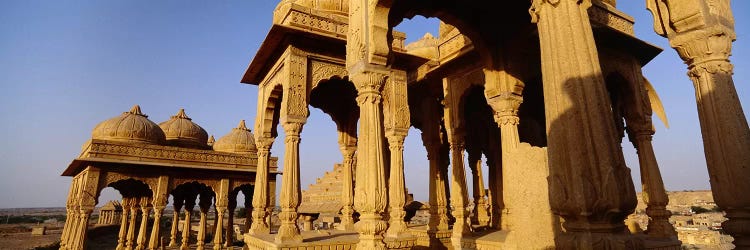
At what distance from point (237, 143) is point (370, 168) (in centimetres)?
1571

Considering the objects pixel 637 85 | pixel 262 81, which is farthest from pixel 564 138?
pixel 262 81

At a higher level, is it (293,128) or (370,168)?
(293,128)

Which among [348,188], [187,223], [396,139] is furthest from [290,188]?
[187,223]

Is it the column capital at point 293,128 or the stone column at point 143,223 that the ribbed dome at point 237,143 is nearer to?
the stone column at point 143,223

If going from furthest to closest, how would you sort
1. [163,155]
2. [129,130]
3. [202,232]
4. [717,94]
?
[202,232] → [129,130] → [163,155] → [717,94]

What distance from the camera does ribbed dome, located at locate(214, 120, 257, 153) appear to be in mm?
19594

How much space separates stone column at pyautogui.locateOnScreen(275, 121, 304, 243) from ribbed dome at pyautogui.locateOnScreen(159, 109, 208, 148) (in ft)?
41.7

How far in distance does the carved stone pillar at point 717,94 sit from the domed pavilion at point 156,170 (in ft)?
29.9

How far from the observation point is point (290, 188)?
8.35m

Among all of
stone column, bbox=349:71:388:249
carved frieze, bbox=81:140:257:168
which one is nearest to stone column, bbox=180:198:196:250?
carved frieze, bbox=81:140:257:168

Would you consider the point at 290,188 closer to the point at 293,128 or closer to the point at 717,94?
the point at 293,128

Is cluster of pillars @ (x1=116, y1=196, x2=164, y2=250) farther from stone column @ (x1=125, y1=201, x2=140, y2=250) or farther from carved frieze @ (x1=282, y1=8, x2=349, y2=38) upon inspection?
carved frieze @ (x1=282, y1=8, x2=349, y2=38)

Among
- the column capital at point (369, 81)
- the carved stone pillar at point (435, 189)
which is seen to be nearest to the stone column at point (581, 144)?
the column capital at point (369, 81)

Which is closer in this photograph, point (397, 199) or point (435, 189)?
point (397, 199)
